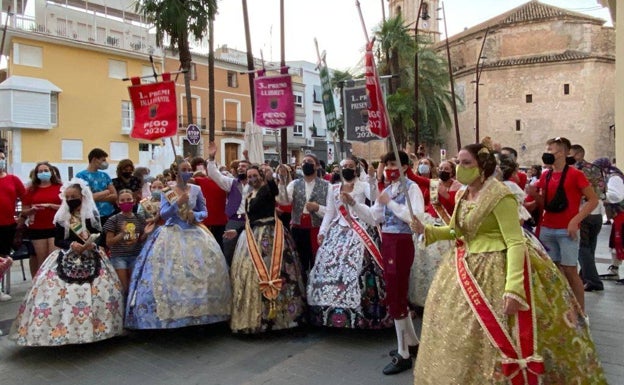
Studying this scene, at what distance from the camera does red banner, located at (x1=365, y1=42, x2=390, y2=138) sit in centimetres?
430

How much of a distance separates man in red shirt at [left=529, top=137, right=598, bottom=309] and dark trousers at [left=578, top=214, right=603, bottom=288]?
199 cm

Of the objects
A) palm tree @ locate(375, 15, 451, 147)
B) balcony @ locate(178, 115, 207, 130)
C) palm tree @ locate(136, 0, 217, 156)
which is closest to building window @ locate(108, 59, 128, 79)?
balcony @ locate(178, 115, 207, 130)

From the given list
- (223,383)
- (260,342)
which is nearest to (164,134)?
(260,342)

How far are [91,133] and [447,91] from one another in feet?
87.8

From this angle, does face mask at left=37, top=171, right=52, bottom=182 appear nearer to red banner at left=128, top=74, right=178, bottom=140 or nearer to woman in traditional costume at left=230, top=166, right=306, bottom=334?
red banner at left=128, top=74, right=178, bottom=140

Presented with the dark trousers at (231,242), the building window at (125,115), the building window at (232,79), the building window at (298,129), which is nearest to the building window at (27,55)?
the building window at (125,115)

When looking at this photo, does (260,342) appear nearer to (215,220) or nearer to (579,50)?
(215,220)

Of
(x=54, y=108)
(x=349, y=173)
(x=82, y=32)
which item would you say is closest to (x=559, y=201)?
(x=349, y=173)

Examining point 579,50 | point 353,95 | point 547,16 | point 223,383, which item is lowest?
point 223,383

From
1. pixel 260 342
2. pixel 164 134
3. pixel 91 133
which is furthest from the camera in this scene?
pixel 91 133

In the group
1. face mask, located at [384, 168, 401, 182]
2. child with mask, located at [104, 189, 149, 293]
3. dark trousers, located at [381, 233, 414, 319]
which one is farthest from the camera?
child with mask, located at [104, 189, 149, 293]

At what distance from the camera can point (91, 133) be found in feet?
105

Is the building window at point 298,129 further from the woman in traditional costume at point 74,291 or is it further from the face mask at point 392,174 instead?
the face mask at point 392,174

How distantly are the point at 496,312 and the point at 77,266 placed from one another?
391cm
